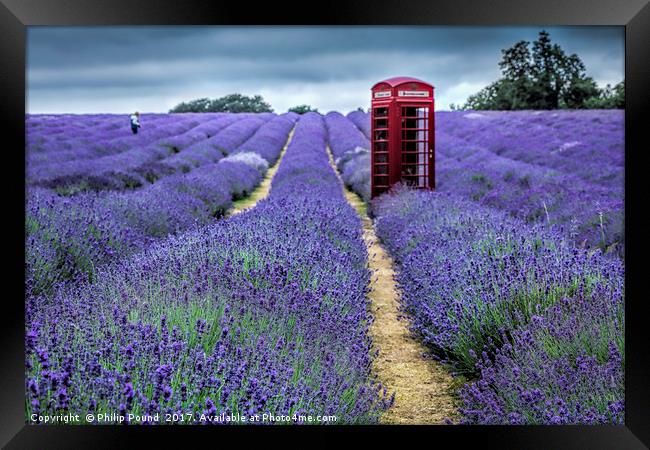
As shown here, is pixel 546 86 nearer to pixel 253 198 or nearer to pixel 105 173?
pixel 253 198

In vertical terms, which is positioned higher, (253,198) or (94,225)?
(253,198)

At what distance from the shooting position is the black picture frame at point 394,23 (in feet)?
7.57

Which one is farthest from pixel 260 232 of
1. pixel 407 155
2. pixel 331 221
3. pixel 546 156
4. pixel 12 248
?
pixel 546 156

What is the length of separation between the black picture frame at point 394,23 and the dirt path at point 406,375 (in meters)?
0.79

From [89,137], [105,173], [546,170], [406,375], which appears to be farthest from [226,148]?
[406,375]

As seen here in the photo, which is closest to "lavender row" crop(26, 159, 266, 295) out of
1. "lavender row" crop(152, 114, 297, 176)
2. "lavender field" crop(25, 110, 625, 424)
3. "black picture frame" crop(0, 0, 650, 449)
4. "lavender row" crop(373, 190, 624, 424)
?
"lavender field" crop(25, 110, 625, 424)

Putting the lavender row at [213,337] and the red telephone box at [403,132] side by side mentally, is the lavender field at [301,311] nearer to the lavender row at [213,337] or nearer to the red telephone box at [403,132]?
the lavender row at [213,337]

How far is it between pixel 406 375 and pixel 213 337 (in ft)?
4.65

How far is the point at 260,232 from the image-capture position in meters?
Answer: 4.17

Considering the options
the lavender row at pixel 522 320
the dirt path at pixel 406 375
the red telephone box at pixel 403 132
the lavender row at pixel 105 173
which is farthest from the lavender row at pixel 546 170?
the lavender row at pixel 105 173

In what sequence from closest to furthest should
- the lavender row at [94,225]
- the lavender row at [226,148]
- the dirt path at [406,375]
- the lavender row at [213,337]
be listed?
1. the lavender row at [213,337]
2. the dirt path at [406,375]
3. the lavender row at [94,225]
4. the lavender row at [226,148]

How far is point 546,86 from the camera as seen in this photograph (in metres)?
17.8

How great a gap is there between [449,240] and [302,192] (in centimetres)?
338

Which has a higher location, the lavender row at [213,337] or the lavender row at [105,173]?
the lavender row at [105,173]
